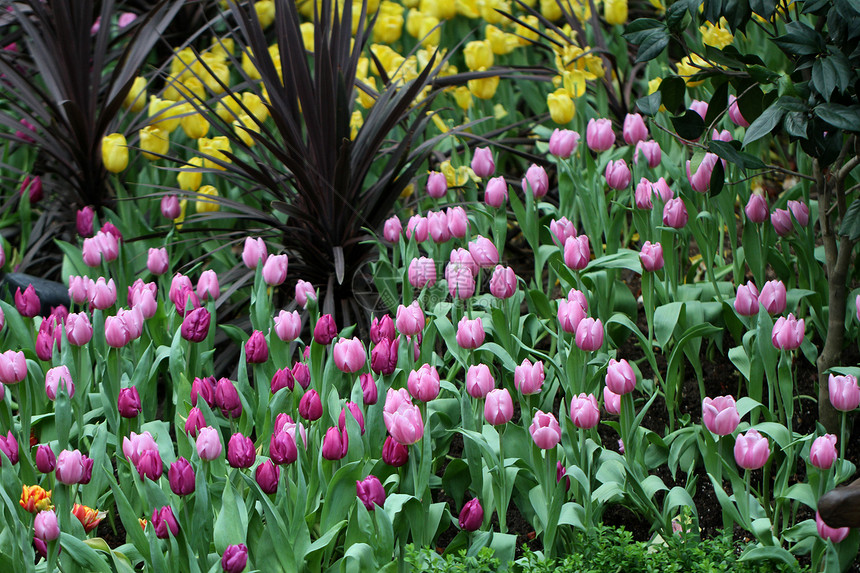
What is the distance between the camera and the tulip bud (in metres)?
1.62

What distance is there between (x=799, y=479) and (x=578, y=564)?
812 millimetres

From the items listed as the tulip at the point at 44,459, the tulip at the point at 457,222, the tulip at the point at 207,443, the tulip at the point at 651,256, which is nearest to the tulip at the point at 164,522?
the tulip at the point at 207,443

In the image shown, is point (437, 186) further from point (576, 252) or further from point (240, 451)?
point (240, 451)

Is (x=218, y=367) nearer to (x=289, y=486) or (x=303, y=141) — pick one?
(x=303, y=141)

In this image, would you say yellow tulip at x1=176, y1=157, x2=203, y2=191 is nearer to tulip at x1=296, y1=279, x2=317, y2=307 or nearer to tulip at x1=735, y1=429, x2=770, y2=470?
tulip at x1=296, y1=279, x2=317, y2=307

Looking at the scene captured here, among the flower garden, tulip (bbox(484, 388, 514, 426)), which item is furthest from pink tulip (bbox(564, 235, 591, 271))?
tulip (bbox(484, 388, 514, 426))

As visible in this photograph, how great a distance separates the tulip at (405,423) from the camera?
167cm

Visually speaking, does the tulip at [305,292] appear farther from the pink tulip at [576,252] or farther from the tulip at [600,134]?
the tulip at [600,134]

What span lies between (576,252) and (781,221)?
1.82 ft

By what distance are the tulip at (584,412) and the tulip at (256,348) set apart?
0.70 metres

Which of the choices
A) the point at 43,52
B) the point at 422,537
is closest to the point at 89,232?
the point at 43,52

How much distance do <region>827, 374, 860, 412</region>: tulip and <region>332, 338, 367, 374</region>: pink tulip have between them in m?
0.94

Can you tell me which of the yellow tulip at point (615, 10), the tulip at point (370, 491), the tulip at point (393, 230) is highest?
the yellow tulip at point (615, 10)

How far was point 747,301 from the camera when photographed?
2.00 metres
